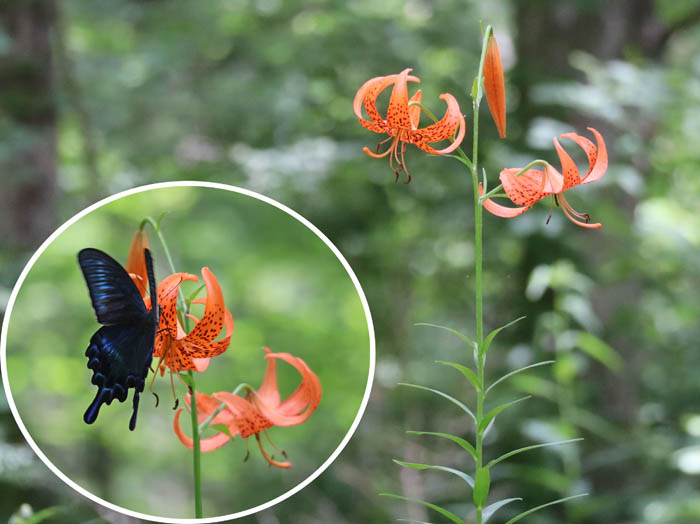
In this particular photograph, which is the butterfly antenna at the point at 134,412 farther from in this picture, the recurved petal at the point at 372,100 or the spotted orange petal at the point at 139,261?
the recurved petal at the point at 372,100

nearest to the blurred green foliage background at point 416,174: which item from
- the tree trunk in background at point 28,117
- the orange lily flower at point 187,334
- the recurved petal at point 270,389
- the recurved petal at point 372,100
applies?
the tree trunk in background at point 28,117

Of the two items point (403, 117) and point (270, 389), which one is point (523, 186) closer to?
point (403, 117)

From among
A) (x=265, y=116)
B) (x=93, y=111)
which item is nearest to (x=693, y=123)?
(x=265, y=116)

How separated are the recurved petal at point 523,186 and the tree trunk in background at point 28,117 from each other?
2581 millimetres

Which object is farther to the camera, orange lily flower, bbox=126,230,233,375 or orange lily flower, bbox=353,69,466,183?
orange lily flower, bbox=353,69,466,183

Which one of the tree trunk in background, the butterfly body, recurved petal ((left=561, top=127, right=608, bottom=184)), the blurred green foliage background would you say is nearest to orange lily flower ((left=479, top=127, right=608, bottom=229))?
recurved petal ((left=561, top=127, right=608, bottom=184))

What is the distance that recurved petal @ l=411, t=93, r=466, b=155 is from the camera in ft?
2.45

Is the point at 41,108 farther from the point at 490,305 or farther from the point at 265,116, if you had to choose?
the point at 490,305

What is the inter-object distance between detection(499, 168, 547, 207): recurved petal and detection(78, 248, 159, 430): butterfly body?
34cm

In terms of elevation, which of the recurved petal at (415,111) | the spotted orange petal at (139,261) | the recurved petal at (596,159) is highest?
the recurved petal at (415,111)

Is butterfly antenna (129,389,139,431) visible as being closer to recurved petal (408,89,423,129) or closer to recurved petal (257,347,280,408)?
recurved petal (257,347,280,408)

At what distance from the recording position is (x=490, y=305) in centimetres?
352

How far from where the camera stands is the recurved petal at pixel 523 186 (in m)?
0.74

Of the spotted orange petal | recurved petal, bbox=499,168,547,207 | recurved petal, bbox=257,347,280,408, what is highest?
recurved petal, bbox=499,168,547,207
